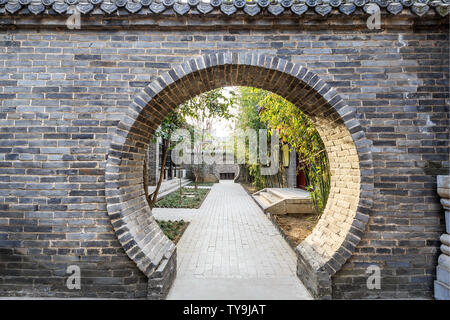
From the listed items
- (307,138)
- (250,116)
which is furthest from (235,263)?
(250,116)

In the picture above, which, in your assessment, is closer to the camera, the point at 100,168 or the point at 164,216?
the point at 100,168

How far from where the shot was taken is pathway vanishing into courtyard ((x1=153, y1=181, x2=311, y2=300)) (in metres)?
2.98

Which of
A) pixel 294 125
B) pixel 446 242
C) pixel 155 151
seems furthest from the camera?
pixel 155 151

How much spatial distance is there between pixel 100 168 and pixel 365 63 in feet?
11.8

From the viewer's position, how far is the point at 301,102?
3184mm

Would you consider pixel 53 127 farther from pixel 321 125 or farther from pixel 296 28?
pixel 321 125

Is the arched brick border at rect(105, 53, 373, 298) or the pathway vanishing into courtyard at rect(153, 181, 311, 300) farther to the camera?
the pathway vanishing into courtyard at rect(153, 181, 311, 300)

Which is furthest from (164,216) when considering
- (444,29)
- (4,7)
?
(444,29)

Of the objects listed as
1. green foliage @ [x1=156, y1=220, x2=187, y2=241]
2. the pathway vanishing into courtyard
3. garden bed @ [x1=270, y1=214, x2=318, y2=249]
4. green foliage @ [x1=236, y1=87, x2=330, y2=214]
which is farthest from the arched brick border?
green foliage @ [x1=156, y1=220, x2=187, y2=241]

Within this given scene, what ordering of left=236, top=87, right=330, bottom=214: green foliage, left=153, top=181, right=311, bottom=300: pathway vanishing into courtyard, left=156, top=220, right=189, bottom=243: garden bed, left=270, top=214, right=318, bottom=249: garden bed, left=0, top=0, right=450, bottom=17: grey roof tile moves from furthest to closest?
left=156, top=220, right=189, bottom=243: garden bed → left=270, top=214, right=318, bottom=249: garden bed → left=236, top=87, right=330, bottom=214: green foliage → left=153, top=181, right=311, bottom=300: pathway vanishing into courtyard → left=0, top=0, right=450, bottom=17: grey roof tile

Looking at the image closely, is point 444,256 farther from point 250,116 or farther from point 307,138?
point 250,116

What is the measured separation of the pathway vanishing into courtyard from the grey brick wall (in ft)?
2.34

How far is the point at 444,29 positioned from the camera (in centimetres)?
281

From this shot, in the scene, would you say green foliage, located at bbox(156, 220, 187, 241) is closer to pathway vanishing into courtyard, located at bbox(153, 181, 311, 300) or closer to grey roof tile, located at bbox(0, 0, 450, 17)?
pathway vanishing into courtyard, located at bbox(153, 181, 311, 300)
